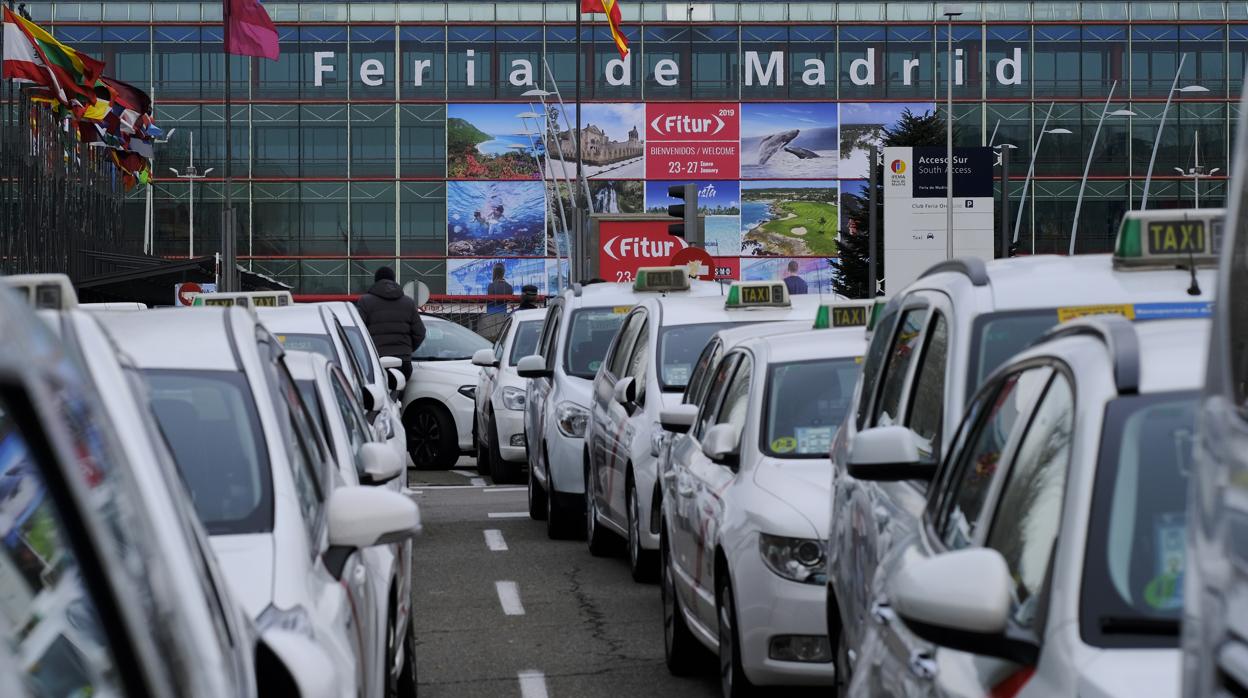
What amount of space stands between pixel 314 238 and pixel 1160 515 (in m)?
76.7

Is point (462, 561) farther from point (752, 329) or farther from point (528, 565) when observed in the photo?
point (752, 329)

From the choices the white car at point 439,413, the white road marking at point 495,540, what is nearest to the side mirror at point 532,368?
the white road marking at point 495,540

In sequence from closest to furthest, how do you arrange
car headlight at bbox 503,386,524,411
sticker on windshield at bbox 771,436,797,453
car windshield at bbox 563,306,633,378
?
sticker on windshield at bbox 771,436,797,453 → car windshield at bbox 563,306,633,378 → car headlight at bbox 503,386,524,411

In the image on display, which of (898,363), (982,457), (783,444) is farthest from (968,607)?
(783,444)

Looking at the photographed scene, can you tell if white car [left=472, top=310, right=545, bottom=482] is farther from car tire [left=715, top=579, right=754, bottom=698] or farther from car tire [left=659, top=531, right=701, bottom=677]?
car tire [left=715, top=579, right=754, bottom=698]

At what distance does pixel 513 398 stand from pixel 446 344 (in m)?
5.66

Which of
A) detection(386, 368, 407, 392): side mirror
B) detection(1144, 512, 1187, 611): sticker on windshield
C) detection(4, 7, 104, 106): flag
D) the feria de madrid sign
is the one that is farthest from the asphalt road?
the feria de madrid sign

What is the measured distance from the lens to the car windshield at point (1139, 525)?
3.28 metres

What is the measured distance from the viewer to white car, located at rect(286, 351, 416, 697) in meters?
6.12

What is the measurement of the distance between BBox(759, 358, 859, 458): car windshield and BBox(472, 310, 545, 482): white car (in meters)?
9.68

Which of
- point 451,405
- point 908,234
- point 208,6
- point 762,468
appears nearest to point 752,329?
point 762,468

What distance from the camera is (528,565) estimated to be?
42.9 ft

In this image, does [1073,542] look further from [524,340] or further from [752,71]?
[752,71]

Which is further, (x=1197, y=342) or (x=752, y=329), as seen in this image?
(x=752, y=329)
